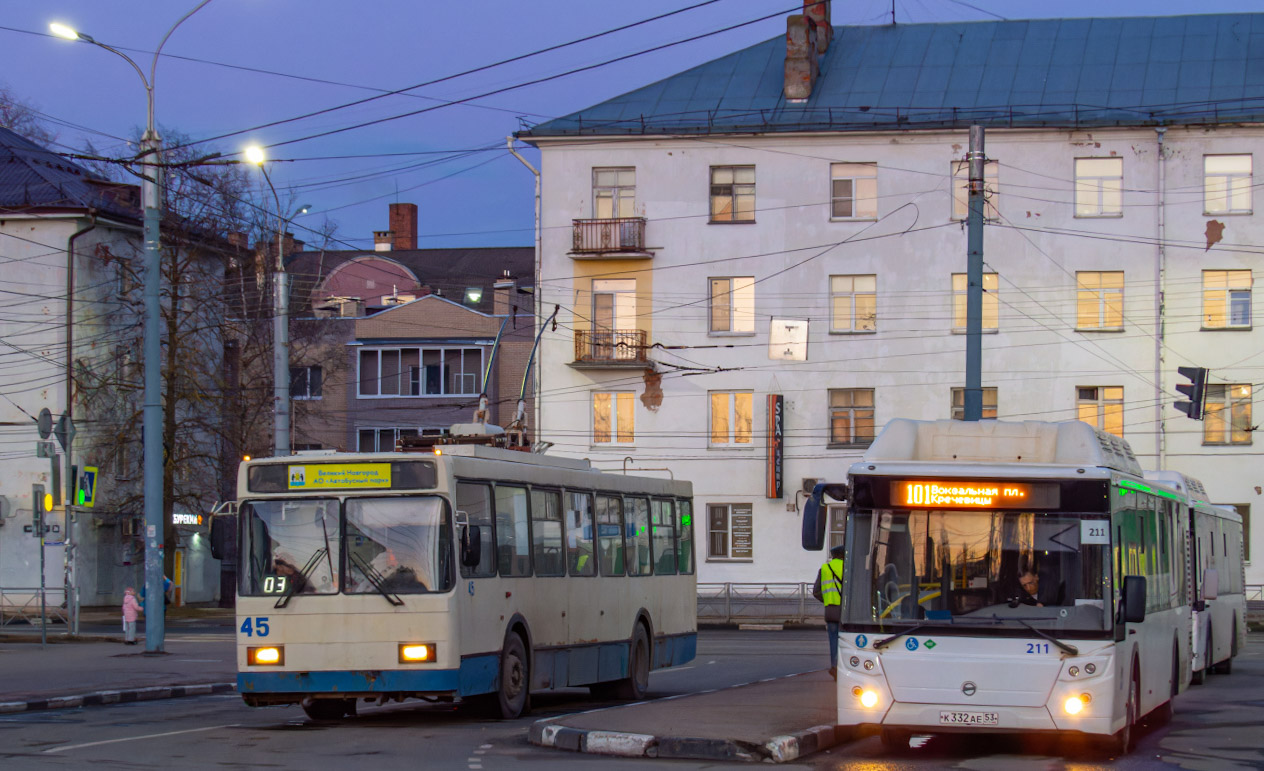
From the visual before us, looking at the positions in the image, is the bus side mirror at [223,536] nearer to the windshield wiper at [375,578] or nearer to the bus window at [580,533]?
the windshield wiper at [375,578]

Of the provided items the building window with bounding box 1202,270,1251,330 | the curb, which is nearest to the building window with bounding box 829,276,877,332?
the building window with bounding box 1202,270,1251,330

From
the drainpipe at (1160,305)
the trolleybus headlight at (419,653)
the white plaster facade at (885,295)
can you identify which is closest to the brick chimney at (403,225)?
the white plaster facade at (885,295)

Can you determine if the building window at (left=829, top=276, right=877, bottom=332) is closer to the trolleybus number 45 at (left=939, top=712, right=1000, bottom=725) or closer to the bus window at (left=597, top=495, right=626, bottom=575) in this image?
the bus window at (left=597, top=495, right=626, bottom=575)

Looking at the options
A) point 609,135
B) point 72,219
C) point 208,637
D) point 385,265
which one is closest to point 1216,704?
point 208,637

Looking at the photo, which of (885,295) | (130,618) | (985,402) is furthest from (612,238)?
(130,618)

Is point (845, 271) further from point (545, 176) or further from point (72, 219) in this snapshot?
point (72, 219)

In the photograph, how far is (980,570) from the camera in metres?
12.2

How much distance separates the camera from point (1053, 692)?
11.9 m

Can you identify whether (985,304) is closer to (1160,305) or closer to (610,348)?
(1160,305)

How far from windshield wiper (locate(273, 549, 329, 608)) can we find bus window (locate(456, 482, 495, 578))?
135cm

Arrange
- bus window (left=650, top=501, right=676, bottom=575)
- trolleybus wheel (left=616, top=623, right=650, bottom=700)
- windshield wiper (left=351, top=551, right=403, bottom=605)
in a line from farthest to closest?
bus window (left=650, top=501, right=676, bottom=575) < trolleybus wheel (left=616, top=623, right=650, bottom=700) < windshield wiper (left=351, top=551, right=403, bottom=605)

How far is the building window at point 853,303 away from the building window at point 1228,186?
9510 mm

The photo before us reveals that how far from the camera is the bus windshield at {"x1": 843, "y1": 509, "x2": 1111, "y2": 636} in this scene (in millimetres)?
12102

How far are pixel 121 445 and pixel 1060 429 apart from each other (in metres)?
37.3
